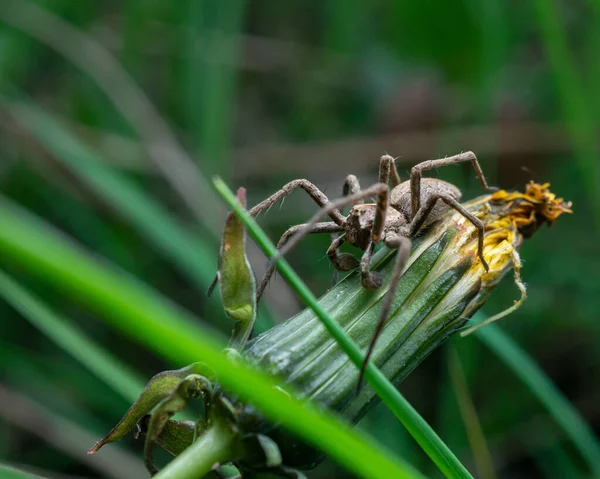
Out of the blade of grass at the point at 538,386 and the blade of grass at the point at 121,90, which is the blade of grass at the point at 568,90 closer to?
the blade of grass at the point at 538,386

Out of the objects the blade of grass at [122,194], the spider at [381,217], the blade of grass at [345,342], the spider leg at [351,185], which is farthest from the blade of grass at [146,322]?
the blade of grass at [122,194]

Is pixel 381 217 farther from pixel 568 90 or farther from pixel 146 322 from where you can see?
pixel 568 90

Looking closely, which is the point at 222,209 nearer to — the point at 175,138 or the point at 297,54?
the point at 175,138

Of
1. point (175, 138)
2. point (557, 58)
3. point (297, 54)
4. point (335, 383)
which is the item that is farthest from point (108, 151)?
point (335, 383)

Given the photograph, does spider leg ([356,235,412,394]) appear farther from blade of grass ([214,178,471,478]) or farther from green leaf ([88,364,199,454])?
green leaf ([88,364,199,454])

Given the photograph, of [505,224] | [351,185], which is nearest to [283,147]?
[351,185]

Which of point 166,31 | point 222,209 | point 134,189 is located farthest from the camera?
point 166,31
